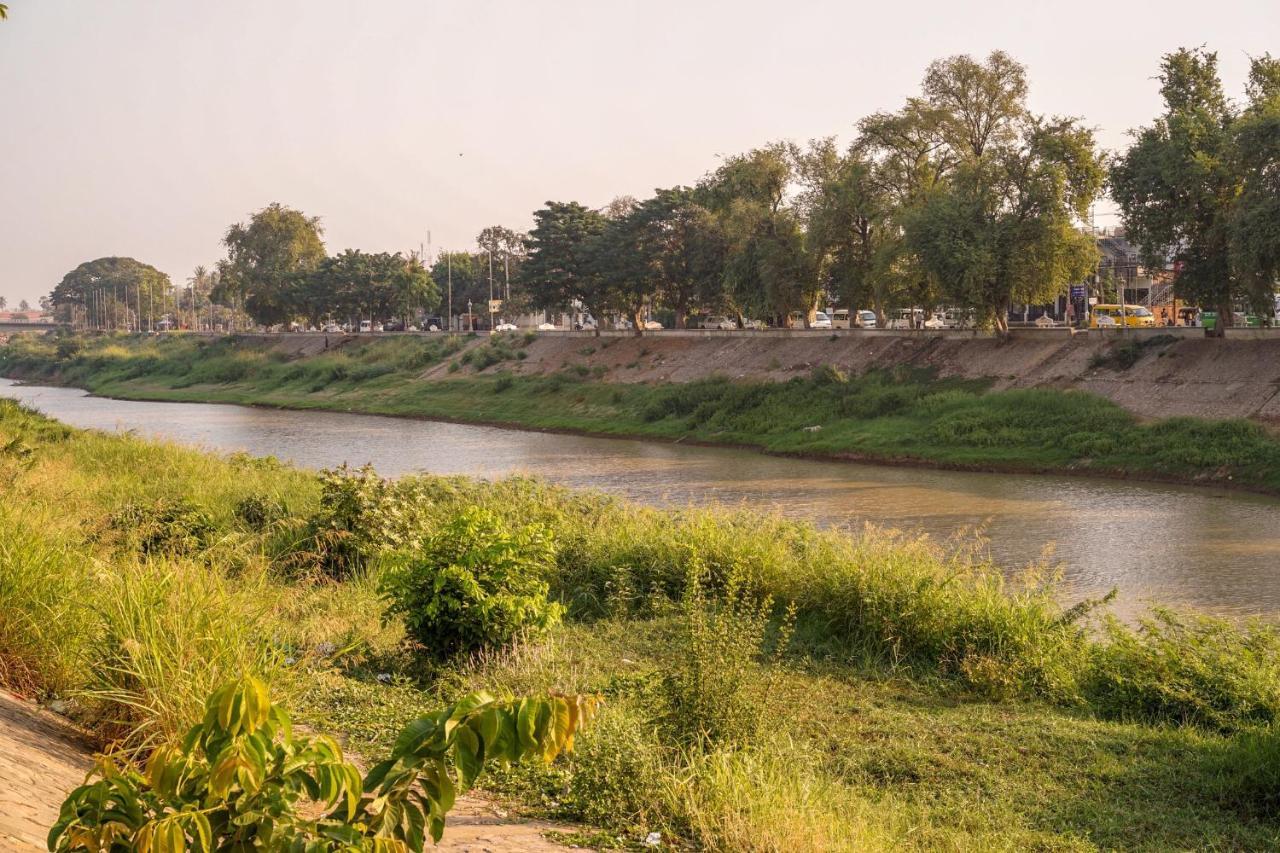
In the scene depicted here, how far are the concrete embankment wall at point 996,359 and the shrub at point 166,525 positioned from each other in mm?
33748

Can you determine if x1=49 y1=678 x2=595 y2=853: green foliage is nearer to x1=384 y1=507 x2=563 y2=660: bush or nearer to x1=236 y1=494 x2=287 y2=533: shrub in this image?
x1=384 y1=507 x2=563 y2=660: bush

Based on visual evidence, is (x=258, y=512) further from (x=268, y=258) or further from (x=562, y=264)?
(x=268, y=258)

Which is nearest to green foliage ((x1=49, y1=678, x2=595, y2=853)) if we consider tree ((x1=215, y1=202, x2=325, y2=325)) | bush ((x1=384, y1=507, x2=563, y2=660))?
bush ((x1=384, y1=507, x2=563, y2=660))

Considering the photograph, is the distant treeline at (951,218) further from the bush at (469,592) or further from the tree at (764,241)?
the bush at (469,592)

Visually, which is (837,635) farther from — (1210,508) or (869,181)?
(869,181)

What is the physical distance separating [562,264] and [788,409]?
3171 centimetres

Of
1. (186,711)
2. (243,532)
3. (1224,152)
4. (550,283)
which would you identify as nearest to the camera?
(186,711)

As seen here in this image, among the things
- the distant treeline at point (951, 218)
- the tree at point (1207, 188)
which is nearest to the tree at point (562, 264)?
the distant treeline at point (951, 218)

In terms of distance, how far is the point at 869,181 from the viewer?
185 ft

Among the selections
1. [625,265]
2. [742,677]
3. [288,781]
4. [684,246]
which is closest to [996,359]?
[684,246]

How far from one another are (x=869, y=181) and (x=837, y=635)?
46.1 m

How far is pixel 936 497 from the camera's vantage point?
3406 centimetres

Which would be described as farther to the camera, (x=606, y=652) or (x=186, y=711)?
(x=606, y=652)

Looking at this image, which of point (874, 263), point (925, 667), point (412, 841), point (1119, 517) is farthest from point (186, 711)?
point (874, 263)
